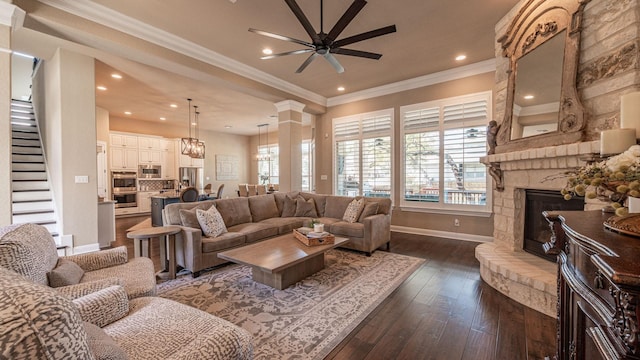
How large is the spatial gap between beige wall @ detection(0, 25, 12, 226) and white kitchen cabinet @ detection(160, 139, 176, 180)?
258 inches

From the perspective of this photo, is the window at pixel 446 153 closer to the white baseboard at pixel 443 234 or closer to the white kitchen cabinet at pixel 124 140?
the white baseboard at pixel 443 234

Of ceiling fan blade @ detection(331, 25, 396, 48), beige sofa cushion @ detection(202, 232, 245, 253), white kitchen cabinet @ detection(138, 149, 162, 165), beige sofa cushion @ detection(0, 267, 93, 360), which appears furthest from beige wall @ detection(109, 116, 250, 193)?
beige sofa cushion @ detection(0, 267, 93, 360)

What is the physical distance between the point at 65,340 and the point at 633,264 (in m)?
1.39

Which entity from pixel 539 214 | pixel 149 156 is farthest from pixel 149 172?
pixel 539 214

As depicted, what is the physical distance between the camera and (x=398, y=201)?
Result: 5.73 meters

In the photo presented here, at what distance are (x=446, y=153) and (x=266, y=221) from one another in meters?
3.61

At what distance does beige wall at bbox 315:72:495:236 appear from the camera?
4805mm

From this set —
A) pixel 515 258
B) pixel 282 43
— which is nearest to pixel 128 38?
pixel 282 43

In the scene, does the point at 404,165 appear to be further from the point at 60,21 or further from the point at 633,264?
the point at 60,21

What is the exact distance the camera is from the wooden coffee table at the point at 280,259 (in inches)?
101

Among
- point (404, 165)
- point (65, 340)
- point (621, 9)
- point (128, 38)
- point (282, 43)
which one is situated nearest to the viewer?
point (65, 340)

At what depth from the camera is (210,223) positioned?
357cm

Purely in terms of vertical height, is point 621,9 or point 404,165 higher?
point 621,9

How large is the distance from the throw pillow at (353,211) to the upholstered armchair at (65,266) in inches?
116
